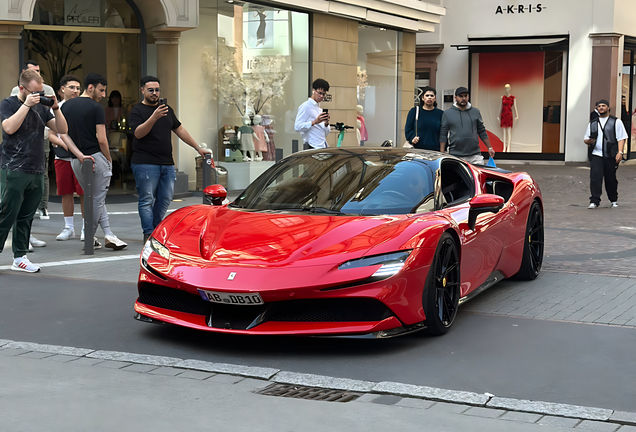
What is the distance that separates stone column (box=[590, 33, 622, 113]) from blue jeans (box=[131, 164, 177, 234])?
20.8m

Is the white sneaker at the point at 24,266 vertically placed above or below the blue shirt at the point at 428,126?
below

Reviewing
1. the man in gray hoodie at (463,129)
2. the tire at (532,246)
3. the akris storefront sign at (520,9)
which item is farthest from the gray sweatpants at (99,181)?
the akris storefront sign at (520,9)

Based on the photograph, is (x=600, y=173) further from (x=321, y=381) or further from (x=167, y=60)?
(x=321, y=381)

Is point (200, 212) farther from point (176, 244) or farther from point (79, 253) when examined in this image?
point (79, 253)

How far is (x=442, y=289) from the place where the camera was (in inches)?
223

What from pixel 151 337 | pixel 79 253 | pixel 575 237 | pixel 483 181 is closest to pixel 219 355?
pixel 151 337

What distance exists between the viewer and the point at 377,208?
5.97 m

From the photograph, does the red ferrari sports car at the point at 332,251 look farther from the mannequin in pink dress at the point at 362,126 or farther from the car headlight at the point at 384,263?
the mannequin in pink dress at the point at 362,126

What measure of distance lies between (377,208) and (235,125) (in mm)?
11852

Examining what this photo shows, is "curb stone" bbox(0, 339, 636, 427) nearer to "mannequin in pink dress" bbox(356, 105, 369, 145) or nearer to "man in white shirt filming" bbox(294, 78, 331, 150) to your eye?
"man in white shirt filming" bbox(294, 78, 331, 150)

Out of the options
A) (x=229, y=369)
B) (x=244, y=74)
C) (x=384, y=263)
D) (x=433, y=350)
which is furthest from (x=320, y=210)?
(x=244, y=74)

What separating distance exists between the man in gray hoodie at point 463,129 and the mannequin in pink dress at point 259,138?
265 inches

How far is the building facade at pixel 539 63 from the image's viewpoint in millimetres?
27703

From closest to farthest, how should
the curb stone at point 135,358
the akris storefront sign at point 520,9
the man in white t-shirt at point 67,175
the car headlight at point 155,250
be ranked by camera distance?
the curb stone at point 135,358 < the car headlight at point 155,250 < the man in white t-shirt at point 67,175 < the akris storefront sign at point 520,9
